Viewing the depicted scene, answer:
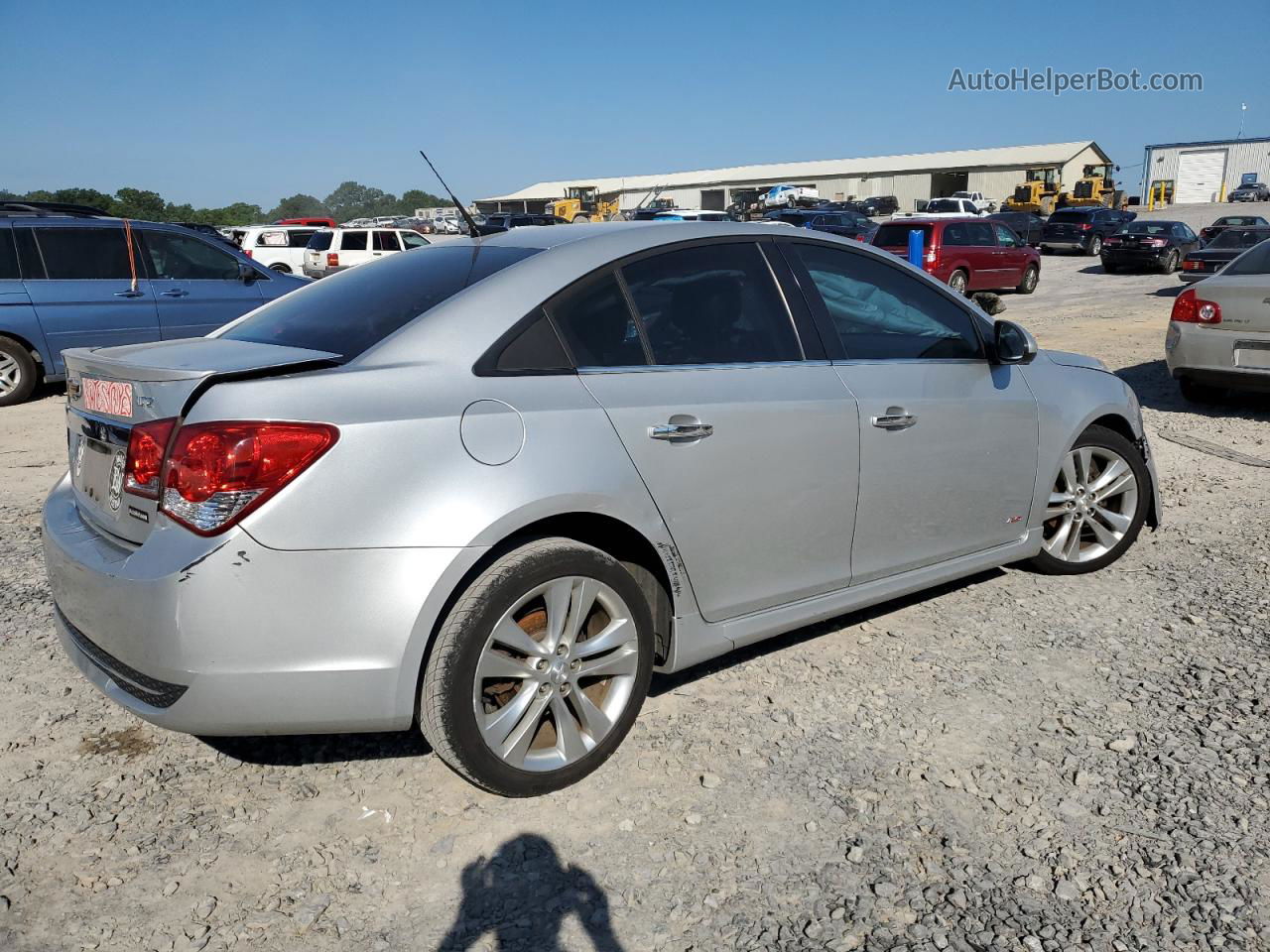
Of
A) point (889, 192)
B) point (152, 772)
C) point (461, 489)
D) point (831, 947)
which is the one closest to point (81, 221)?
point (152, 772)

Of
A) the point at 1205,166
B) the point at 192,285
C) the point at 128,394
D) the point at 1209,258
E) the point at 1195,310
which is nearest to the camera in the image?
the point at 128,394

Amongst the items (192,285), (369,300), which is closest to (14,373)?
(192,285)

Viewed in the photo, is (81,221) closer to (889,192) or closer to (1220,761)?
(1220,761)

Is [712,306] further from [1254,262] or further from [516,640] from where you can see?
[1254,262]

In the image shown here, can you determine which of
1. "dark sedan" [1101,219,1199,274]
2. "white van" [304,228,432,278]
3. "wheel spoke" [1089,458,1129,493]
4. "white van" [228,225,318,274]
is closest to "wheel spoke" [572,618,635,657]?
"wheel spoke" [1089,458,1129,493]

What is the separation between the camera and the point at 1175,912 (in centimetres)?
244

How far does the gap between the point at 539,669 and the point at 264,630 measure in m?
0.75

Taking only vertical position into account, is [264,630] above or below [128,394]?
below

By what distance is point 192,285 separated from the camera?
10.4 meters

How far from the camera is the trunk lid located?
2.59 m

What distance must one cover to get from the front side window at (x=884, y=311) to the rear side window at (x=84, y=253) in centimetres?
855

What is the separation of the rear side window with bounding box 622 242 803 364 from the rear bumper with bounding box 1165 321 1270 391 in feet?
19.1

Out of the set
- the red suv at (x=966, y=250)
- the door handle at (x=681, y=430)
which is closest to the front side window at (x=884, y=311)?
the door handle at (x=681, y=430)

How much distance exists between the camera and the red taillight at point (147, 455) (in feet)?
8.40
